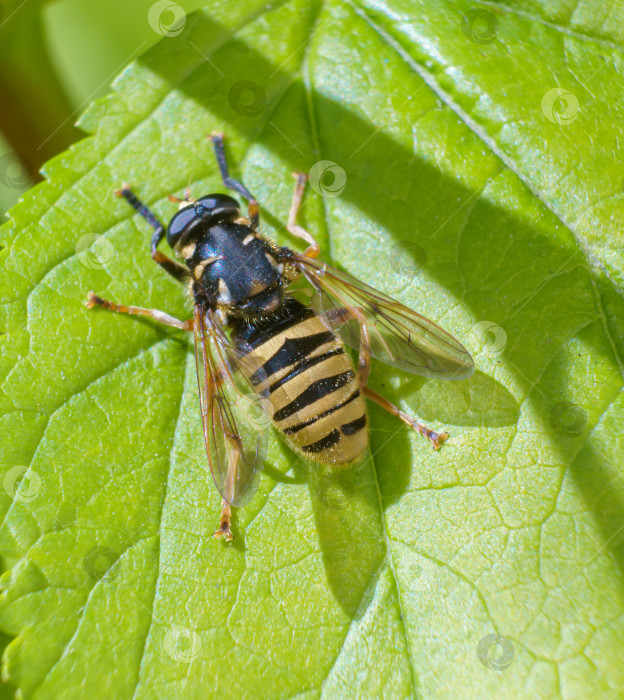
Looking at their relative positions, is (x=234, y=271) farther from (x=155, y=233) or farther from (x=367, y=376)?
(x=367, y=376)

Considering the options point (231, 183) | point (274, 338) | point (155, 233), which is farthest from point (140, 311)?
point (231, 183)

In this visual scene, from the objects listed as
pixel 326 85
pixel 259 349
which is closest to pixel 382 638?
pixel 259 349

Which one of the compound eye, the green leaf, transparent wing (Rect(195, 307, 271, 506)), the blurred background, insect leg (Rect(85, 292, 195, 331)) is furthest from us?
the blurred background

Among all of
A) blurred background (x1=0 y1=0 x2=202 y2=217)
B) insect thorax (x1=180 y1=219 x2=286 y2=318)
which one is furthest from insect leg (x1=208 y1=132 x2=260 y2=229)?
blurred background (x1=0 y1=0 x2=202 y2=217)

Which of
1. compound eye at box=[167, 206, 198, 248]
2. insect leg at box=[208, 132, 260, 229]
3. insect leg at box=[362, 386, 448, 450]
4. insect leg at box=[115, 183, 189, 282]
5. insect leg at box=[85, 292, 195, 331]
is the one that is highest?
insect leg at box=[208, 132, 260, 229]

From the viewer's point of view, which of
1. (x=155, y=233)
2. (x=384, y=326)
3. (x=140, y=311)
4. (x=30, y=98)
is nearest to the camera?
(x=384, y=326)

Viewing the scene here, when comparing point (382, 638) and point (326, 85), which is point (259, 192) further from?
point (382, 638)

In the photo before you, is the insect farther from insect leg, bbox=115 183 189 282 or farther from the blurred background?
the blurred background
